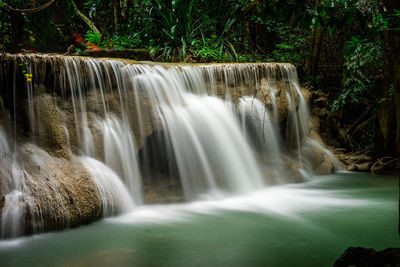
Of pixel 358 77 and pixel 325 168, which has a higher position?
pixel 358 77

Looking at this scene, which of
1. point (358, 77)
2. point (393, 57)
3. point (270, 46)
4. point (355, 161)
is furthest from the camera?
point (270, 46)

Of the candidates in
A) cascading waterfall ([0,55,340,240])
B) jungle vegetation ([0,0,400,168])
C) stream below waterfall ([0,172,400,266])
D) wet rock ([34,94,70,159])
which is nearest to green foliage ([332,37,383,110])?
jungle vegetation ([0,0,400,168])

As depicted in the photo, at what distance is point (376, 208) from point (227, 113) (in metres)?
2.85

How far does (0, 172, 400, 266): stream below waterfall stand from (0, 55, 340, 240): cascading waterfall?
0.42 meters

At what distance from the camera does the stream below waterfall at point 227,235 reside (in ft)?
10.4

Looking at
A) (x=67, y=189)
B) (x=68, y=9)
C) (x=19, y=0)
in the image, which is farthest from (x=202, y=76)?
(x=68, y=9)

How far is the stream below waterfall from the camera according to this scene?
317 cm

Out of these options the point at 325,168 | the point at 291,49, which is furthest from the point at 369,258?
the point at 291,49

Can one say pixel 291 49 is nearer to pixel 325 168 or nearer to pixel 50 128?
pixel 325 168

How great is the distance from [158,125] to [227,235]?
230 cm

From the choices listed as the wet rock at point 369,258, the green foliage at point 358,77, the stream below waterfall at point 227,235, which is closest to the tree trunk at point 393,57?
the green foliage at point 358,77

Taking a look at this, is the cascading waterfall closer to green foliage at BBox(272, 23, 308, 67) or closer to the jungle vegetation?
the jungle vegetation

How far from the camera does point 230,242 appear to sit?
→ 3.59 m

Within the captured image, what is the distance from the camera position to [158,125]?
5586 mm
